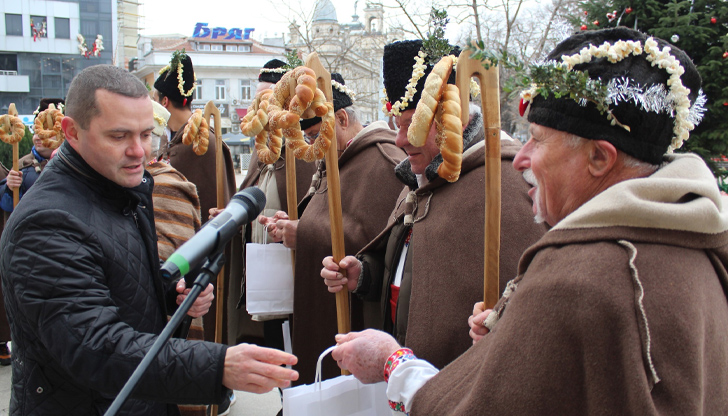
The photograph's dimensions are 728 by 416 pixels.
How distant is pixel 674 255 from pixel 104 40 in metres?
38.7

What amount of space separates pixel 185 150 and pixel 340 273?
244 centimetres

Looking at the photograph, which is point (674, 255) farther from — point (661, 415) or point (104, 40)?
point (104, 40)

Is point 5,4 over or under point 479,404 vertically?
over

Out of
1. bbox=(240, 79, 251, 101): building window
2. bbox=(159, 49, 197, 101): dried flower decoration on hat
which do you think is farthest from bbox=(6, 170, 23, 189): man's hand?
bbox=(240, 79, 251, 101): building window

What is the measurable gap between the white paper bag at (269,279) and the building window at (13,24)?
38553 mm

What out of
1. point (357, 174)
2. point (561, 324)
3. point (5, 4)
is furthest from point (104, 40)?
point (561, 324)

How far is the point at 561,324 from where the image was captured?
1.17m

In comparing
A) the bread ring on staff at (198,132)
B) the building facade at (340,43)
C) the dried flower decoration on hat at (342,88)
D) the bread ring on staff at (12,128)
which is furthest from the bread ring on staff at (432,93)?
the building facade at (340,43)

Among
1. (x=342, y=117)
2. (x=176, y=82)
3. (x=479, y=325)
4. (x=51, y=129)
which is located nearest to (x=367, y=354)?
(x=479, y=325)

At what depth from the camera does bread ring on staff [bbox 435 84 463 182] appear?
6.00ft

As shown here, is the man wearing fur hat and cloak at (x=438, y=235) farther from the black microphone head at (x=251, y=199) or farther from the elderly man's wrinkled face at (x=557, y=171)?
the black microphone head at (x=251, y=199)

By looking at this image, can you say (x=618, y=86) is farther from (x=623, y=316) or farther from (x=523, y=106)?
(x=623, y=316)

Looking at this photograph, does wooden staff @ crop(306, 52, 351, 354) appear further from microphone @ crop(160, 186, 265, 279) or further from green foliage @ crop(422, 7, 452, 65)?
microphone @ crop(160, 186, 265, 279)

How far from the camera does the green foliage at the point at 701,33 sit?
6215 millimetres
